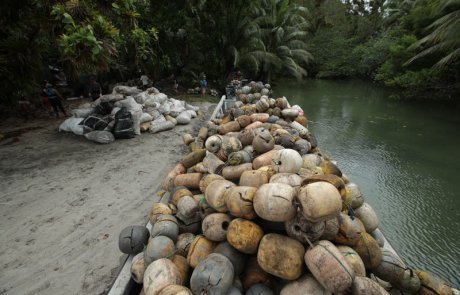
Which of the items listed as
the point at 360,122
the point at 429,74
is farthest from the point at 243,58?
the point at 429,74

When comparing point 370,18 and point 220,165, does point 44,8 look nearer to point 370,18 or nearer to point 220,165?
point 220,165

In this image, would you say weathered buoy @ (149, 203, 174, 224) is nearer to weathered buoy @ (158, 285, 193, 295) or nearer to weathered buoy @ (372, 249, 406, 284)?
weathered buoy @ (158, 285, 193, 295)

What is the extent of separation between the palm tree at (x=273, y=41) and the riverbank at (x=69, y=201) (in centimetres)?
1085

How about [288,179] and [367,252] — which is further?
[288,179]

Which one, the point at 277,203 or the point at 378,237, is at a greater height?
the point at 277,203

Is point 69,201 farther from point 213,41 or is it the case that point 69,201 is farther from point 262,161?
point 213,41

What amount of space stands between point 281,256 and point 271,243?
0.13 metres

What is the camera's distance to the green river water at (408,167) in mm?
4395

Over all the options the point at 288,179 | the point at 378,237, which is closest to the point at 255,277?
the point at 288,179

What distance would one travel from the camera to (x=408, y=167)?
7129 mm

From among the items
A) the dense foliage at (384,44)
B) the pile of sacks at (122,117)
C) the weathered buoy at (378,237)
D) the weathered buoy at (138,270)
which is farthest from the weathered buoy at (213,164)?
the dense foliage at (384,44)

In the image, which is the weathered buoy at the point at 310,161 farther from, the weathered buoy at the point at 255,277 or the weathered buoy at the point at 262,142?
the weathered buoy at the point at 255,277

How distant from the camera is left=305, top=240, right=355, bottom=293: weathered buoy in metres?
1.89

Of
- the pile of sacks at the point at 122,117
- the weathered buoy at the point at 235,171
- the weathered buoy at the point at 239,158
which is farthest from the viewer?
the pile of sacks at the point at 122,117
